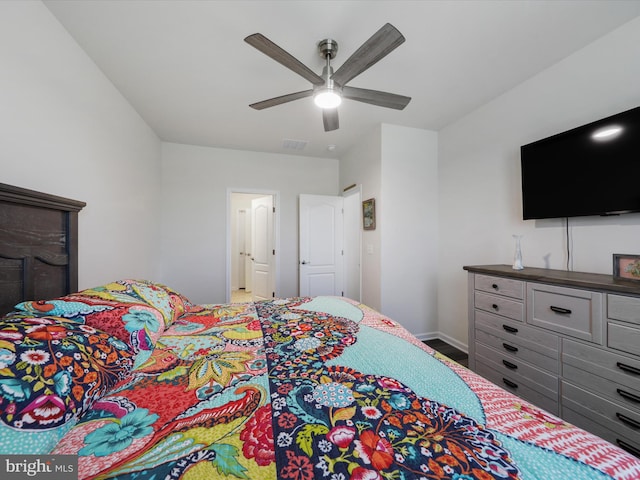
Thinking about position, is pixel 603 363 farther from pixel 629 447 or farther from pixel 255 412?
pixel 255 412

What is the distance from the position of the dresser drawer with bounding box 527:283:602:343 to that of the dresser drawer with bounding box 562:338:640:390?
0.07 m

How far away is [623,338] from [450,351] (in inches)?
71.8

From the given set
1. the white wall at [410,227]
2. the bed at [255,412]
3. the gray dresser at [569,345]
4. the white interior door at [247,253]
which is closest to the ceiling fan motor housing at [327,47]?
the white wall at [410,227]

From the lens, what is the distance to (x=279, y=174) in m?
4.17

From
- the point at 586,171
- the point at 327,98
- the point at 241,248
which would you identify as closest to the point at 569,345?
the point at 586,171

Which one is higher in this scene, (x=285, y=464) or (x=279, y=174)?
(x=279, y=174)

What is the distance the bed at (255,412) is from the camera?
1.86 feet

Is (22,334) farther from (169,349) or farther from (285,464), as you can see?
(285,464)

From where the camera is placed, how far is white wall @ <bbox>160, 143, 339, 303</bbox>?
3.73 meters

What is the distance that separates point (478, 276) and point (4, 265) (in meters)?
2.96

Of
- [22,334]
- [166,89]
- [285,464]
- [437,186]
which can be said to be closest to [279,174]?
[166,89]

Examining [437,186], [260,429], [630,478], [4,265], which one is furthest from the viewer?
[437,186]

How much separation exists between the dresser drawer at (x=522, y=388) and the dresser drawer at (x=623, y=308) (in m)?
0.66

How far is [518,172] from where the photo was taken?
2.37m
